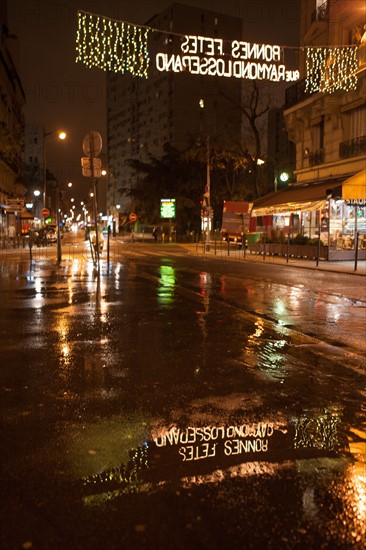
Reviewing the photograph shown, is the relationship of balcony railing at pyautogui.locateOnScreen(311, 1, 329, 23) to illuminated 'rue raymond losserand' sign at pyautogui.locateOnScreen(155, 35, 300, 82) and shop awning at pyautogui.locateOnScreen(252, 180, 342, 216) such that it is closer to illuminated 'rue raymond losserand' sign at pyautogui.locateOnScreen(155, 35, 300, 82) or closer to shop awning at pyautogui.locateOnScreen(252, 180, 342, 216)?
shop awning at pyautogui.locateOnScreen(252, 180, 342, 216)

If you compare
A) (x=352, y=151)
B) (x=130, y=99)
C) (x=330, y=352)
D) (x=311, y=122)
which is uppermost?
(x=130, y=99)

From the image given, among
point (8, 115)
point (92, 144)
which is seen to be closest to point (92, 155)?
point (92, 144)

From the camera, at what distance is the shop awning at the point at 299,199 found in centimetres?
2681

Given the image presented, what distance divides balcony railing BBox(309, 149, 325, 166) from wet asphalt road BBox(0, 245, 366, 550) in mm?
22493

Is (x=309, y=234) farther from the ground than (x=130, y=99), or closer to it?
closer to it

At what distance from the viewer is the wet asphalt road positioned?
3270mm

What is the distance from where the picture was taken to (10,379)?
6316 mm

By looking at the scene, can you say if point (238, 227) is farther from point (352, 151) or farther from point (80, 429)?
point (80, 429)

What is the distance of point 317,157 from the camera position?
105 ft

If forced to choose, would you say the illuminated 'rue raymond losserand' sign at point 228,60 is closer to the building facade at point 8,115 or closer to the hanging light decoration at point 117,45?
the hanging light decoration at point 117,45

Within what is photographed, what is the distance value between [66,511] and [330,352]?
543 centimetres

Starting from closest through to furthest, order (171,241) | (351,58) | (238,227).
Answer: (351,58), (238,227), (171,241)

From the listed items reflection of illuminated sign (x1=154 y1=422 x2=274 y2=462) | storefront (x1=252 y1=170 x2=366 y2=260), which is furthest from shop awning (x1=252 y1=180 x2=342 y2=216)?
reflection of illuminated sign (x1=154 y1=422 x2=274 y2=462)

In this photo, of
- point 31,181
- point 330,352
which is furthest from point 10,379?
point 31,181
